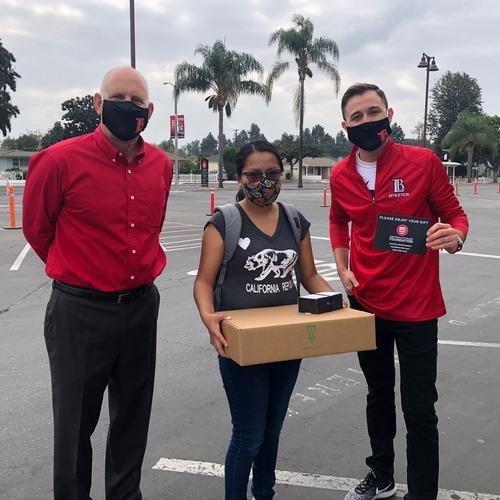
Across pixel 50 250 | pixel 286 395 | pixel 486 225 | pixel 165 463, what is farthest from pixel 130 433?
pixel 486 225

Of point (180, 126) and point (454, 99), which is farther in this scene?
point (454, 99)

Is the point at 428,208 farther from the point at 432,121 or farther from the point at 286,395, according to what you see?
the point at 432,121

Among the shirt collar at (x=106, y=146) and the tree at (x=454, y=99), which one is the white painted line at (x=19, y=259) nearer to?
the shirt collar at (x=106, y=146)

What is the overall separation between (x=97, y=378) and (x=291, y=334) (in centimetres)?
93

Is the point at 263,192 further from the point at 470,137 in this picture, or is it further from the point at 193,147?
the point at 193,147

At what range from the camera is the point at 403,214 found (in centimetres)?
268

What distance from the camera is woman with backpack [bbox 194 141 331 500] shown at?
2.45 metres

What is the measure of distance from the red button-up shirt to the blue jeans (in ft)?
2.14

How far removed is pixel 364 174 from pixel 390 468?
5.28 ft

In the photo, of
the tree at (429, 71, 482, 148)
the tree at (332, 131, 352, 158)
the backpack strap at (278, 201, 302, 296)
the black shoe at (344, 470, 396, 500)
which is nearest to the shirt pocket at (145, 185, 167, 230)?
the backpack strap at (278, 201, 302, 296)

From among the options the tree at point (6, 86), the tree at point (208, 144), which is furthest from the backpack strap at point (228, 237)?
the tree at point (208, 144)

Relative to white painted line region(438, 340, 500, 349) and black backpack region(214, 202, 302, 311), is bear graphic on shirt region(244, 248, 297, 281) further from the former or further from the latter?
white painted line region(438, 340, 500, 349)

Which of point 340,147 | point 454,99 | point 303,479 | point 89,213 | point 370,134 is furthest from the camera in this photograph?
point 340,147

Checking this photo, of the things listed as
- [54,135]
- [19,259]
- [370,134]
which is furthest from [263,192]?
[54,135]
